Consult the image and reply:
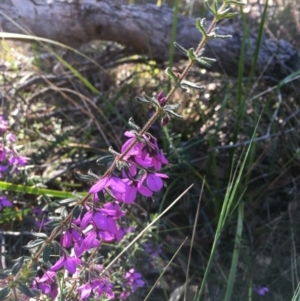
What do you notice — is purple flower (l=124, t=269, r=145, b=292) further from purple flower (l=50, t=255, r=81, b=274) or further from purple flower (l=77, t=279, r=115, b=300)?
purple flower (l=50, t=255, r=81, b=274)

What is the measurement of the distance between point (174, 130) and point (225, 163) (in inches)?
10.2

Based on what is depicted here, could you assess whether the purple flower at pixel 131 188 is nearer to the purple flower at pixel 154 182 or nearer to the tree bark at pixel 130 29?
the purple flower at pixel 154 182

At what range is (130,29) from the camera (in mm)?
2801

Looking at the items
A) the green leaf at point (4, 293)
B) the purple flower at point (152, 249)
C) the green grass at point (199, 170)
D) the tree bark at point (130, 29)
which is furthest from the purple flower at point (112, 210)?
the tree bark at point (130, 29)

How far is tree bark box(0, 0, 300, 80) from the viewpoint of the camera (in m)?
2.68

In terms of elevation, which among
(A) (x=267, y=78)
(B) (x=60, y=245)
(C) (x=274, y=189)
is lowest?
(C) (x=274, y=189)

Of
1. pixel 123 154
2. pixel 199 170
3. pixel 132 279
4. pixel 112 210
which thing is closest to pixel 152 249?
pixel 132 279

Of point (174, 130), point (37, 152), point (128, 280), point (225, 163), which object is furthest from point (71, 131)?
point (128, 280)

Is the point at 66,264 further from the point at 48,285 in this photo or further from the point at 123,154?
the point at 123,154

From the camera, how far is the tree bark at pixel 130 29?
268 cm

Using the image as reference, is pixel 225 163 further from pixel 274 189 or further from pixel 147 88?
pixel 147 88

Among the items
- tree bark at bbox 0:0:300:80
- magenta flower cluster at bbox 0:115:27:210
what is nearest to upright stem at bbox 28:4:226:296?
magenta flower cluster at bbox 0:115:27:210

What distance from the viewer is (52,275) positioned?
1280mm

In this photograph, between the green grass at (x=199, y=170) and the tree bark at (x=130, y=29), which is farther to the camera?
the tree bark at (x=130, y=29)
